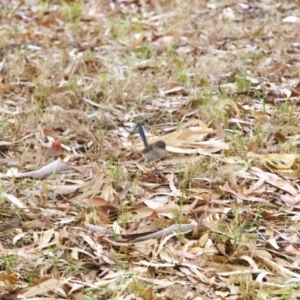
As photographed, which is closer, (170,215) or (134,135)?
(170,215)

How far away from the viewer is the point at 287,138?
323 cm

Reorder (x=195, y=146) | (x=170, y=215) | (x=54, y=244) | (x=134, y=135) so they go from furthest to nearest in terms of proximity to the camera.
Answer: (x=134, y=135), (x=195, y=146), (x=170, y=215), (x=54, y=244)

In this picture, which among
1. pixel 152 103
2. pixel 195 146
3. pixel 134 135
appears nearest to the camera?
pixel 195 146

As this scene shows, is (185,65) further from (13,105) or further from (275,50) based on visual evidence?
(13,105)

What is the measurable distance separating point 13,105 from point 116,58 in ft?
3.26

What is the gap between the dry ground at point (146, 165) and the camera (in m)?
2.25

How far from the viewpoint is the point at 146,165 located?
120 inches

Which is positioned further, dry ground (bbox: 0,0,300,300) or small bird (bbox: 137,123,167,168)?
small bird (bbox: 137,123,167,168)

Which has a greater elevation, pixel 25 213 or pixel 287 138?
pixel 25 213

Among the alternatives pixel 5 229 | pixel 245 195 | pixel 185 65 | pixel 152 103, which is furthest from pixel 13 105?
pixel 245 195

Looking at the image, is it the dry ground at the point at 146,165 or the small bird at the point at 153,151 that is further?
the small bird at the point at 153,151

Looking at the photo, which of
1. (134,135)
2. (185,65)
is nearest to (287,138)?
(134,135)

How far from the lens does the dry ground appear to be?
2.25 m

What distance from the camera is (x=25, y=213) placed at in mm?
2613
